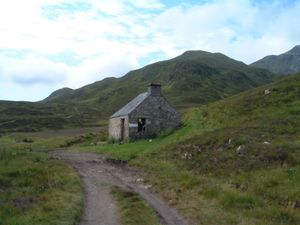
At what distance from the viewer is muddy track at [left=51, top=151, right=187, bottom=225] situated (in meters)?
16.0

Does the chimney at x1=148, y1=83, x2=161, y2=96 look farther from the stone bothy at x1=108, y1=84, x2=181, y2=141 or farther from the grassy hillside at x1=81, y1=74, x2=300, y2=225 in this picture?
the grassy hillside at x1=81, y1=74, x2=300, y2=225

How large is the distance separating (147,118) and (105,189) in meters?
28.9

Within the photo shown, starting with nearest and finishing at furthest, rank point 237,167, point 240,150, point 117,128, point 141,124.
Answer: point 237,167 < point 240,150 < point 141,124 < point 117,128

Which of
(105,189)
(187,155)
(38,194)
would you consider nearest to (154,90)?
(187,155)

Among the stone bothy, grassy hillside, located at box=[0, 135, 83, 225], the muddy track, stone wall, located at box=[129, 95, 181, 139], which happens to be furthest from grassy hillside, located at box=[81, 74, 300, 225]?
stone wall, located at box=[129, 95, 181, 139]

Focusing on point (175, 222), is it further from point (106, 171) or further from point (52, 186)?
point (106, 171)

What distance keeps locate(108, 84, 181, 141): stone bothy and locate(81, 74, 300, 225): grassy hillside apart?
7239 mm

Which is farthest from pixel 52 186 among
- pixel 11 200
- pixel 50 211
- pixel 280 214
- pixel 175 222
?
pixel 280 214

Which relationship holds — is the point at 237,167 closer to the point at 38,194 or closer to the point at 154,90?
the point at 38,194

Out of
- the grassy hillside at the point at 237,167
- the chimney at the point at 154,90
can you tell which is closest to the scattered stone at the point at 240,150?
the grassy hillside at the point at 237,167

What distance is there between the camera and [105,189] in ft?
74.2

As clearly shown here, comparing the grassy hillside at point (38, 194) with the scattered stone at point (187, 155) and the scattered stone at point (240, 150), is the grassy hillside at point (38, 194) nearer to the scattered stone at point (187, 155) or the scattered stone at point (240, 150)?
the scattered stone at point (187, 155)

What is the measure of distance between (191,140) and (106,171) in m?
7.63

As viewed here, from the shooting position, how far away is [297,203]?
1692 cm
